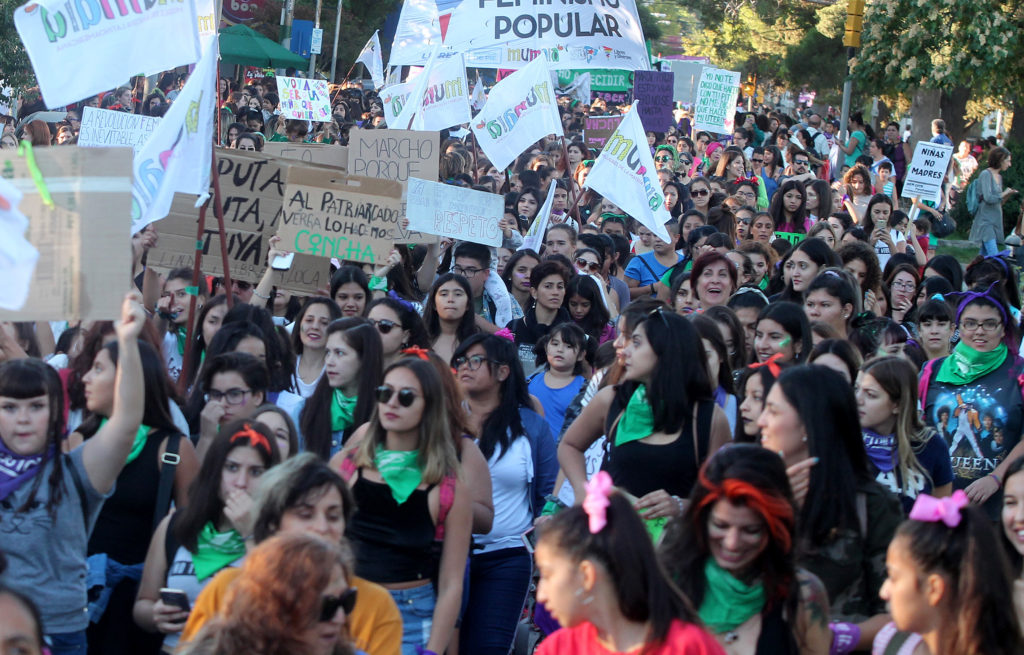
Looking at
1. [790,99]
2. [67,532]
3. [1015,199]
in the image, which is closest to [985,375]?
[67,532]

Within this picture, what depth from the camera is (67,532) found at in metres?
4.10

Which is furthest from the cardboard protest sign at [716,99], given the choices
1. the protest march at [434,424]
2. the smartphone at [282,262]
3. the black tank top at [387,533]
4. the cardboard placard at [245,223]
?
the black tank top at [387,533]

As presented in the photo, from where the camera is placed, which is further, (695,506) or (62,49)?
(62,49)

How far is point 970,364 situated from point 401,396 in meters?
3.23

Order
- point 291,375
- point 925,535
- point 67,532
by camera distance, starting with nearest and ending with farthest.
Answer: point 925,535
point 67,532
point 291,375

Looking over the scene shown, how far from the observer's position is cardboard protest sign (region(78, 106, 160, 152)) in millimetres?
10148

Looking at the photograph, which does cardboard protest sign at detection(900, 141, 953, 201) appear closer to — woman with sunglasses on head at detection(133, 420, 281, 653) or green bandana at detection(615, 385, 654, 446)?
green bandana at detection(615, 385, 654, 446)

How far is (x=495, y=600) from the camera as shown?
5.45m

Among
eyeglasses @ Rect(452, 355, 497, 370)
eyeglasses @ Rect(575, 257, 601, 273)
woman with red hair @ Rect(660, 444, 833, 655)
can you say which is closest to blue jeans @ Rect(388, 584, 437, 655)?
woman with red hair @ Rect(660, 444, 833, 655)

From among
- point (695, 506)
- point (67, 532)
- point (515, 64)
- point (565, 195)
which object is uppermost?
point (515, 64)

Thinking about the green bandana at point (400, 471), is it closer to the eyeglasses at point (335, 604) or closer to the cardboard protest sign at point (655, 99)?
the eyeglasses at point (335, 604)

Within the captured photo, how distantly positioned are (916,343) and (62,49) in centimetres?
473

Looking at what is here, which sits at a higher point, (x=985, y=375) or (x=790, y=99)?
(x=790, y=99)

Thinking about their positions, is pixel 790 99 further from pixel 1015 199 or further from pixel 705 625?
pixel 705 625
